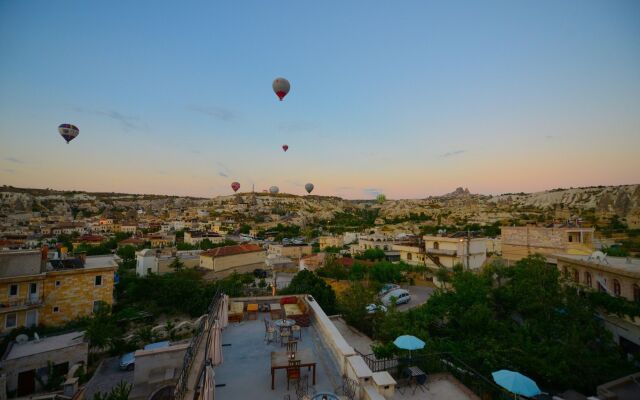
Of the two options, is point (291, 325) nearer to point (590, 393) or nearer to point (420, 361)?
point (420, 361)

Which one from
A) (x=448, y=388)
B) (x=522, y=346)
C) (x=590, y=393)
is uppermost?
(x=448, y=388)

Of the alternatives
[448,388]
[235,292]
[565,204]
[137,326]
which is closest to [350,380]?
[448,388]

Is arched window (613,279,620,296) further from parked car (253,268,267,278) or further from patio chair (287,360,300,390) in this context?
parked car (253,268,267,278)

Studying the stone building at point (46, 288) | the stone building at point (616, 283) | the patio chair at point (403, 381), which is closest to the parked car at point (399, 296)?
the stone building at point (616, 283)

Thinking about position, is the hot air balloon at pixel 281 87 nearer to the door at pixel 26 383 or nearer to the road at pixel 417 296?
Result: the road at pixel 417 296

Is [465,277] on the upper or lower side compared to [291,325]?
lower
